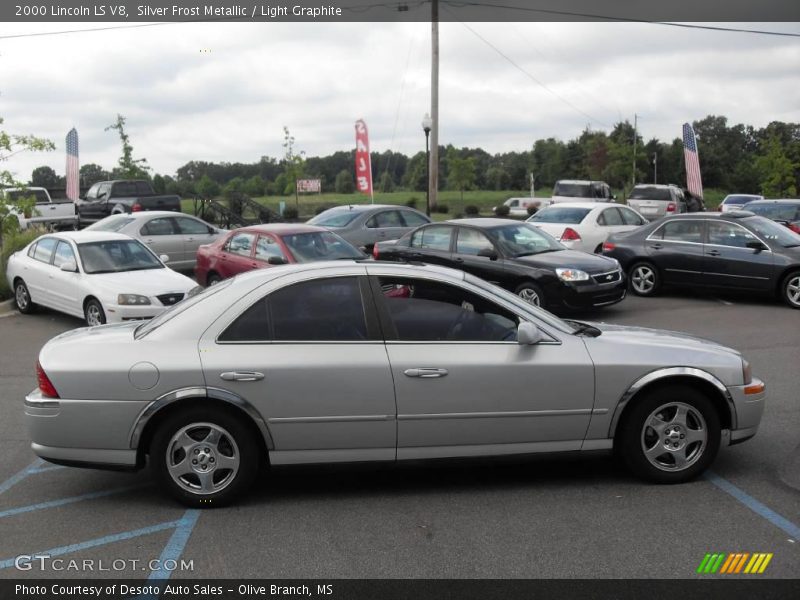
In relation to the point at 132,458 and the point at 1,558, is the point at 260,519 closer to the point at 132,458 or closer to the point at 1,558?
the point at 132,458

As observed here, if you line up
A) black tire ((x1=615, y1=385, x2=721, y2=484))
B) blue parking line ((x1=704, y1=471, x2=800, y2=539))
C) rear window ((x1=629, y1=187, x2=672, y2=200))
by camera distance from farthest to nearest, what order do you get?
rear window ((x1=629, y1=187, x2=672, y2=200)) → black tire ((x1=615, y1=385, x2=721, y2=484)) → blue parking line ((x1=704, y1=471, x2=800, y2=539))

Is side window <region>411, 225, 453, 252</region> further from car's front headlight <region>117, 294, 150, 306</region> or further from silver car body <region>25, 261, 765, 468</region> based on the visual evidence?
silver car body <region>25, 261, 765, 468</region>

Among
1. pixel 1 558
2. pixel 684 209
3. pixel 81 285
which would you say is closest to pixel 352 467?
pixel 1 558

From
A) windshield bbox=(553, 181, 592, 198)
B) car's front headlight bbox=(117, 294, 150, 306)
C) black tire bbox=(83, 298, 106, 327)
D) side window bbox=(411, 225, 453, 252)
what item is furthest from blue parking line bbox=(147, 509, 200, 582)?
windshield bbox=(553, 181, 592, 198)

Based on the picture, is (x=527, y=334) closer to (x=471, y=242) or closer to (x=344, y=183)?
(x=471, y=242)

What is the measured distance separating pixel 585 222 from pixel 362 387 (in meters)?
13.9

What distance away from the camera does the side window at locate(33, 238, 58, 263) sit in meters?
13.4

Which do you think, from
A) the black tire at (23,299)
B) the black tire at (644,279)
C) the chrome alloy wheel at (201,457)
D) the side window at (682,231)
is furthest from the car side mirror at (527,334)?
the black tire at (23,299)

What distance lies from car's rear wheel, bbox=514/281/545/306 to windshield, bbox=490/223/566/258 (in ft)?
1.98

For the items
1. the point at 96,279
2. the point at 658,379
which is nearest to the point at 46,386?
the point at 658,379

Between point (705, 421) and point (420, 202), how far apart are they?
43.9 meters

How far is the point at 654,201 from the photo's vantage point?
98.8ft

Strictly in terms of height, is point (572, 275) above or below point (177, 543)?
above

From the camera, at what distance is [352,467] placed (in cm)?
519
